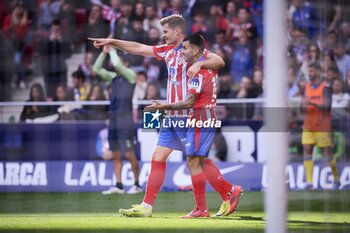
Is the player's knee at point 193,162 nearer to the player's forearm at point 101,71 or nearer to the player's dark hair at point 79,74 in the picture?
the player's forearm at point 101,71

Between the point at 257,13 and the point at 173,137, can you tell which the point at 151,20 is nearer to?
the point at 257,13

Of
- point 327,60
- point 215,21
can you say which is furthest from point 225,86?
point 327,60

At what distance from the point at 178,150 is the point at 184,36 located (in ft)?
2.52

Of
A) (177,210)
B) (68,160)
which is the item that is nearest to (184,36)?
(177,210)

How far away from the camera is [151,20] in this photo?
552cm

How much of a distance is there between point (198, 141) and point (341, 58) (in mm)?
1095

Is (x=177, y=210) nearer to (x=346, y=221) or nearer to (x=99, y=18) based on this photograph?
(x=346, y=221)

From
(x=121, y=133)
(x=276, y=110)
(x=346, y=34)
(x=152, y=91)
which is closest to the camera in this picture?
(x=276, y=110)

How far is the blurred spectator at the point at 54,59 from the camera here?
6086mm

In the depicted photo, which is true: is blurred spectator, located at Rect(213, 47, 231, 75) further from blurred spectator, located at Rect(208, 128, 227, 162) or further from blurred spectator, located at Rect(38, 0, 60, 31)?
blurred spectator, located at Rect(38, 0, 60, 31)

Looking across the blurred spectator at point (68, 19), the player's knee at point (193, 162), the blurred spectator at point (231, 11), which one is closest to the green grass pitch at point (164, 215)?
the player's knee at point (193, 162)

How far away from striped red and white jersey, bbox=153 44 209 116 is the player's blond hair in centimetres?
14

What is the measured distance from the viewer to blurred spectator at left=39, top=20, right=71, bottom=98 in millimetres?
6086

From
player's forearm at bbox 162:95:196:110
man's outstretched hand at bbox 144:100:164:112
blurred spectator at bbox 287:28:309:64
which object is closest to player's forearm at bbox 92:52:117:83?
man's outstretched hand at bbox 144:100:164:112
